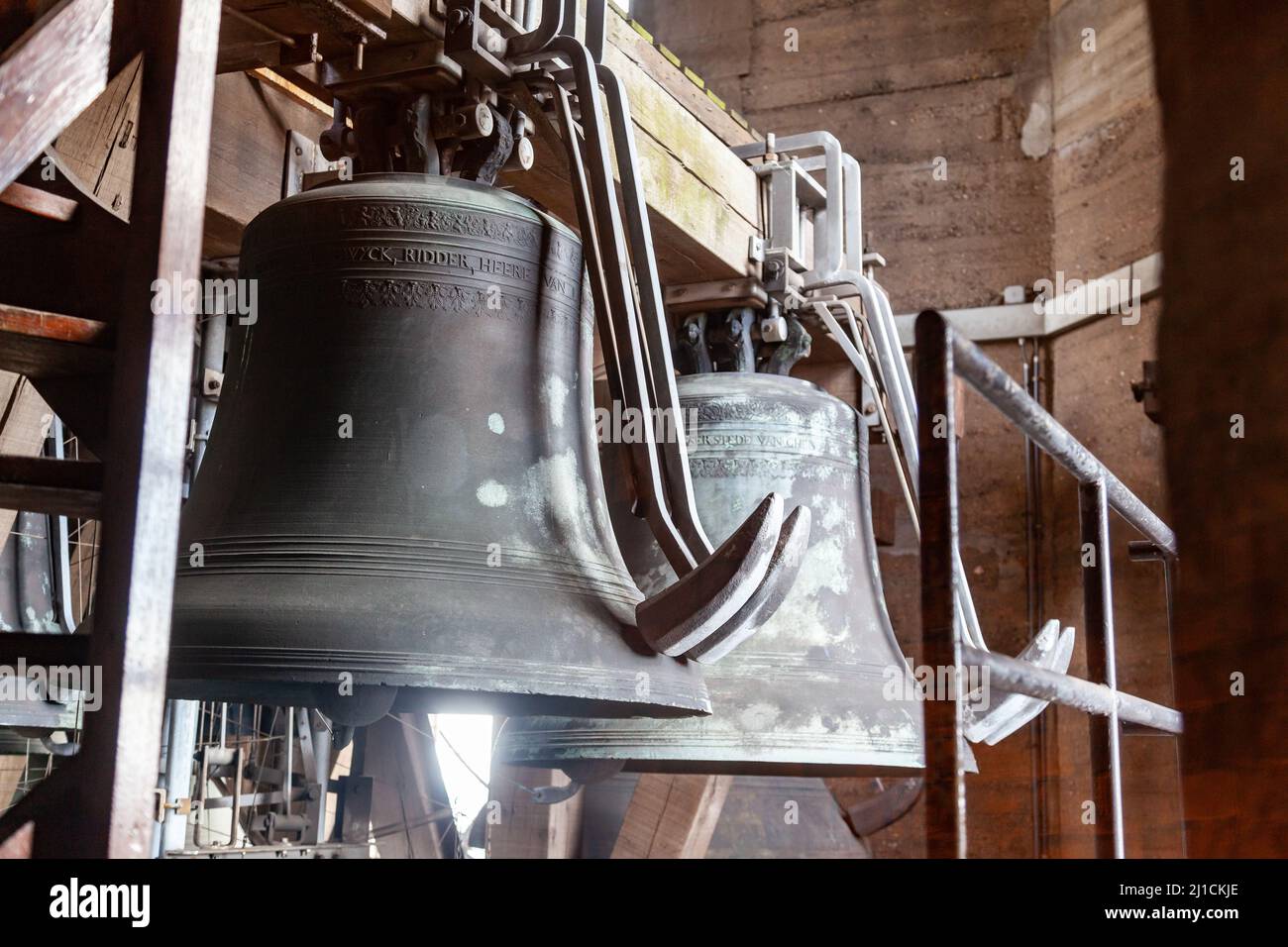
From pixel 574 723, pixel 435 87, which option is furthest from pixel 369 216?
pixel 574 723

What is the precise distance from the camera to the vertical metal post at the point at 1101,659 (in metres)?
1.66

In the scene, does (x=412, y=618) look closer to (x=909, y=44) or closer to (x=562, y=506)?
(x=562, y=506)

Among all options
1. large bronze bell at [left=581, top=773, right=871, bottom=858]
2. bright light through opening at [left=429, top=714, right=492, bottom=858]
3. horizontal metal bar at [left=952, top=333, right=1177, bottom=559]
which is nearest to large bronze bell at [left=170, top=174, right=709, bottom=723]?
horizontal metal bar at [left=952, top=333, right=1177, bottom=559]

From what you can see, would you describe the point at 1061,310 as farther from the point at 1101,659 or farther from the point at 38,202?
the point at 38,202

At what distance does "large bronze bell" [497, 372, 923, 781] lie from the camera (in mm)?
2717

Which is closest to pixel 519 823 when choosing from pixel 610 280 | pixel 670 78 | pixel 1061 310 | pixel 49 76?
pixel 670 78

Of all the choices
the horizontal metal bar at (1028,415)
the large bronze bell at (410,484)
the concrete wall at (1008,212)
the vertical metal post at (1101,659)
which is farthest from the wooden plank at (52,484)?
the concrete wall at (1008,212)

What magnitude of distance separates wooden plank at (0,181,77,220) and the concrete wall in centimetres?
407

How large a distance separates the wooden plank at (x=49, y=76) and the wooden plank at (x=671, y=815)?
3223 millimetres

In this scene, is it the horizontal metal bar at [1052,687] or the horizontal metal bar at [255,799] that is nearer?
the horizontal metal bar at [1052,687]

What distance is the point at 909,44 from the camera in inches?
230

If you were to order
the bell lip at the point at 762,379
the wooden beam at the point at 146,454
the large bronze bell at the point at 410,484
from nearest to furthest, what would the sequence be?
the wooden beam at the point at 146,454
the large bronze bell at the point at 410,484
the bell lip at the point at 762,379

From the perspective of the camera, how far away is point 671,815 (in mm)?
4375

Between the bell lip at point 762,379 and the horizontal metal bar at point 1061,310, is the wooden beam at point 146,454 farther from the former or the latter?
the horizontal metal bar at point 1061,310
